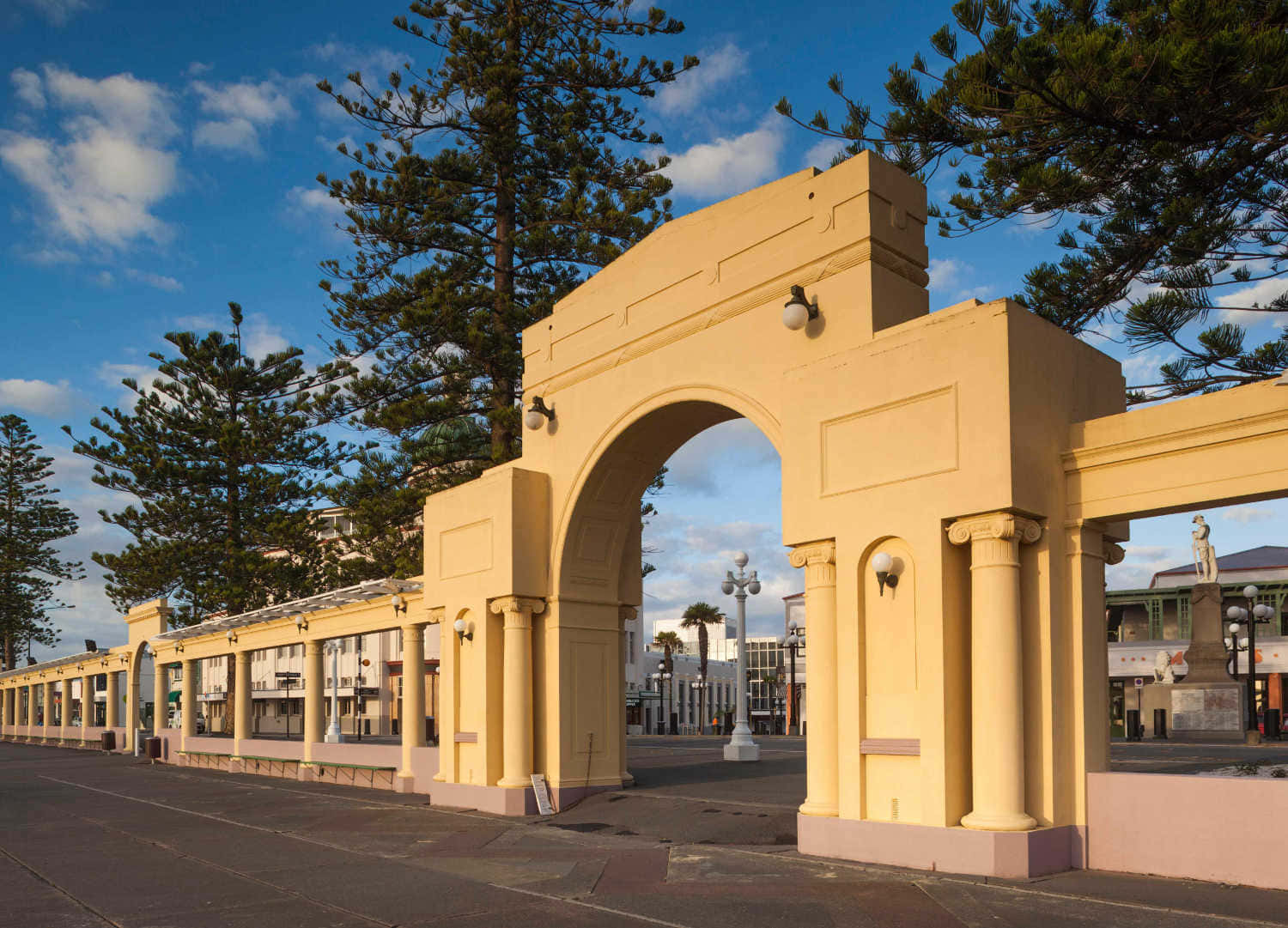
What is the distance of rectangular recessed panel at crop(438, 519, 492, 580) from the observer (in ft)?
53.0

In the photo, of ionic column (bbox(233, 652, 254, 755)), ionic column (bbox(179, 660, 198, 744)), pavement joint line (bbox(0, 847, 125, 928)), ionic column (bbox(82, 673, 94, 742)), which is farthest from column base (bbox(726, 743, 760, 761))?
ionic column (bbox(82, 673, 94, 742))

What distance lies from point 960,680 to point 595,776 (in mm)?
7352

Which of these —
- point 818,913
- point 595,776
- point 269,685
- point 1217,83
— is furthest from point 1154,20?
point 269,685

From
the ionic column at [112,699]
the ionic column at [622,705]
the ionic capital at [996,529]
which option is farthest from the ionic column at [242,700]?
the ionic capital at [996,529]

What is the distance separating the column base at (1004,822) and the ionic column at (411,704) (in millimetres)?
11280

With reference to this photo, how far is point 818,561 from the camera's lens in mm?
10930

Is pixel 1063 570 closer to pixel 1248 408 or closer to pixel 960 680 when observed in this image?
pixel 960 680

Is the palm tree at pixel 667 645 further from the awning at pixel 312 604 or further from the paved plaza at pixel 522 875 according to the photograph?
the paved plaza at pixel 522 875

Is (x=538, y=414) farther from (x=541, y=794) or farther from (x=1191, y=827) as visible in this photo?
(x=1191, y=827)

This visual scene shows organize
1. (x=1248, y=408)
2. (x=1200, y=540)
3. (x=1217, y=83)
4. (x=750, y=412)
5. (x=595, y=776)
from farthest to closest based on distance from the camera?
(x=1200, y=540)
(x=595, y=776)
(x=750, y=412)
(x=1217, y=83)
(x=1248, y=408)

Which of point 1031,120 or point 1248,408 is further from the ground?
Answer: point 1031,120

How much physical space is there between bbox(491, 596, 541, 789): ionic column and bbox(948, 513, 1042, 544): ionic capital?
743cm

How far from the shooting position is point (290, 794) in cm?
1955

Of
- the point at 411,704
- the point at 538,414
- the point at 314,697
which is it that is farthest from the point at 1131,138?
the point at 314,697
